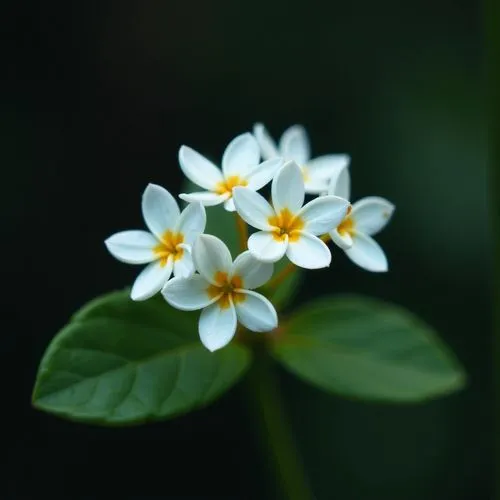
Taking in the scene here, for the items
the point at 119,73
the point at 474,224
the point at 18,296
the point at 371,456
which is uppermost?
the point at 119,73

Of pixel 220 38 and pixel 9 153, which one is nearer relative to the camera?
pixel 9 153

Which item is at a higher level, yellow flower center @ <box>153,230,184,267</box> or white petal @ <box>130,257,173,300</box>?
yellow flower center @ <box>153,230,184,267</box>

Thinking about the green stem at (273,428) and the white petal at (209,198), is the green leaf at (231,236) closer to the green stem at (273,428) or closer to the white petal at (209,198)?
the green stem at (273,428)

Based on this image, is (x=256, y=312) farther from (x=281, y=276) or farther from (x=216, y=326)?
(x=281, y=276)

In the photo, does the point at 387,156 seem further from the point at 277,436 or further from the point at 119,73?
the point at 277,436

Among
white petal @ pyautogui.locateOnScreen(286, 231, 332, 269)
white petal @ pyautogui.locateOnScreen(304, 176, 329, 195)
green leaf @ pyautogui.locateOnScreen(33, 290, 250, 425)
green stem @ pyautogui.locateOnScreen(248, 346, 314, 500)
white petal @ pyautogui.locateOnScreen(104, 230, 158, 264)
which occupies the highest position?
white petal @ pyautogui.locateOnScreen(104, 230, 158, 264)

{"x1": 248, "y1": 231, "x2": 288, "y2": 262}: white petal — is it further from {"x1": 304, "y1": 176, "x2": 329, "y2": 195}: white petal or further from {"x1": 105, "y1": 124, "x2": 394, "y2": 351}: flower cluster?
{"x1": 304, "y1": 176, "x2": 329, "y2": 195}: white petal

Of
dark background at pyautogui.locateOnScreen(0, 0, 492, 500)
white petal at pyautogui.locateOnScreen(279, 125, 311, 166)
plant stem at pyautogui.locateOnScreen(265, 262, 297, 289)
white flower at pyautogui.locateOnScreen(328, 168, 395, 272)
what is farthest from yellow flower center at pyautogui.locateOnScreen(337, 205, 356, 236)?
dark background at pyautogui.locateOnScreen(0, 0, 492, 500)

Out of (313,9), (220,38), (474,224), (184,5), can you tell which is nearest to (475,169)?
(474,224)
